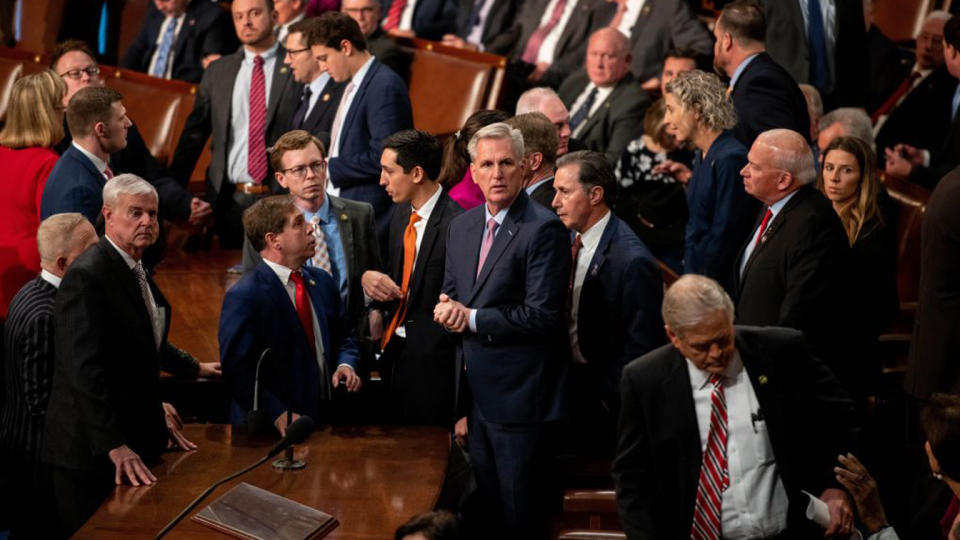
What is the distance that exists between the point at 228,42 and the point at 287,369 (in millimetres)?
4021

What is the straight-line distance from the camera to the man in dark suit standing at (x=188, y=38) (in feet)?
24.8

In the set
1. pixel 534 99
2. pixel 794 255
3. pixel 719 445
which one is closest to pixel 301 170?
pixel 534 99

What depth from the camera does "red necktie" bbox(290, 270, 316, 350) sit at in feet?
13.5

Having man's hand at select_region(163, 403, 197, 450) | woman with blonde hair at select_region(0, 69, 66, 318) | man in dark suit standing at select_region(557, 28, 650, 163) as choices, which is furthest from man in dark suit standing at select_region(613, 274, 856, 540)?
man in dark suit standing at select_region(557, 28, 650, 163)

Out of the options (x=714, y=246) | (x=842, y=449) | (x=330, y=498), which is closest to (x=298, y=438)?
(x=330, y=498)

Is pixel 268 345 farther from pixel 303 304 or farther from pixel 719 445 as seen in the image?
pixel 719 445

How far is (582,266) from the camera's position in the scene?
14.0 ft

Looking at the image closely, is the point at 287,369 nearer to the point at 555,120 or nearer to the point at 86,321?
the point at 86,321

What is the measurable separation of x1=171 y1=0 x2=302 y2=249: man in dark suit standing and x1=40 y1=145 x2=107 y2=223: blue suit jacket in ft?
4.51

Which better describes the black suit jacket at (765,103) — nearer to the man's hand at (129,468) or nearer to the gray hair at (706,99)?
the gray hair at (706,99)

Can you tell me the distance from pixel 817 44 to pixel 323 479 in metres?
3.98

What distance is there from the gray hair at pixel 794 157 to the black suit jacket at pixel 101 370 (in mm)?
2090

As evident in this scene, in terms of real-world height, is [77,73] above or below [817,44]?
below

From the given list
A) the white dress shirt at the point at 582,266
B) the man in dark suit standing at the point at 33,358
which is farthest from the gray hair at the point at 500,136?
the man in dark suit standing at the point at 33,358
